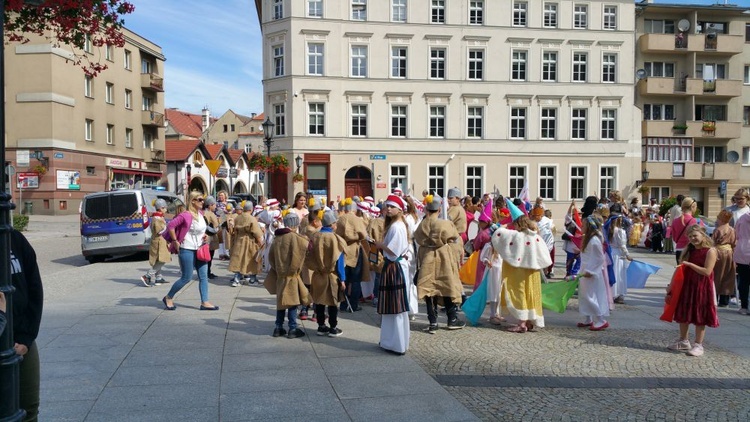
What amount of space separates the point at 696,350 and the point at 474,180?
2937 cm

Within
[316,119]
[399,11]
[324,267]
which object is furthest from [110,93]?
[324,267]

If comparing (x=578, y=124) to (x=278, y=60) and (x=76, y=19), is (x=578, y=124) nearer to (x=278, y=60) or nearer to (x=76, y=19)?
(x=278, y=60)

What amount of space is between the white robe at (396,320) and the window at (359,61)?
28.8m

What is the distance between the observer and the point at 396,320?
23.0 ft

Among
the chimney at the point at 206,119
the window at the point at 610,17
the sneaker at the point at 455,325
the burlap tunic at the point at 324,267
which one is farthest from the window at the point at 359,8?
the chimney at the point at 206,119

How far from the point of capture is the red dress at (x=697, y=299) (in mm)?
6996

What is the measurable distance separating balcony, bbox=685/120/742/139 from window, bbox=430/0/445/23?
1993 centimetres

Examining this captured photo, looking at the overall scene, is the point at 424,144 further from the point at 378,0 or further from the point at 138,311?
the point at 138,311

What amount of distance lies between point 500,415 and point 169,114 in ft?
262

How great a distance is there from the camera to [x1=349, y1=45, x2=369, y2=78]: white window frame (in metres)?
34.8

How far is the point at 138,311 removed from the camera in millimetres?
9242

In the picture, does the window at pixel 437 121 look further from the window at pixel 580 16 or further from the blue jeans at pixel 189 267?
the blue jeans at pixel 189 267

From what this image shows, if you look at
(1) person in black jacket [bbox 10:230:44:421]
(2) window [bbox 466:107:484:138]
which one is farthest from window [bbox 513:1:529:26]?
(1) person in black jacket [bbox 10:230:44:421]

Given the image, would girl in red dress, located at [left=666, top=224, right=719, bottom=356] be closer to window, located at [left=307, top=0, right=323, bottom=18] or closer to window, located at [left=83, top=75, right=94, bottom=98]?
window, located at [left=307, top=0, right=323, bottom=18]
